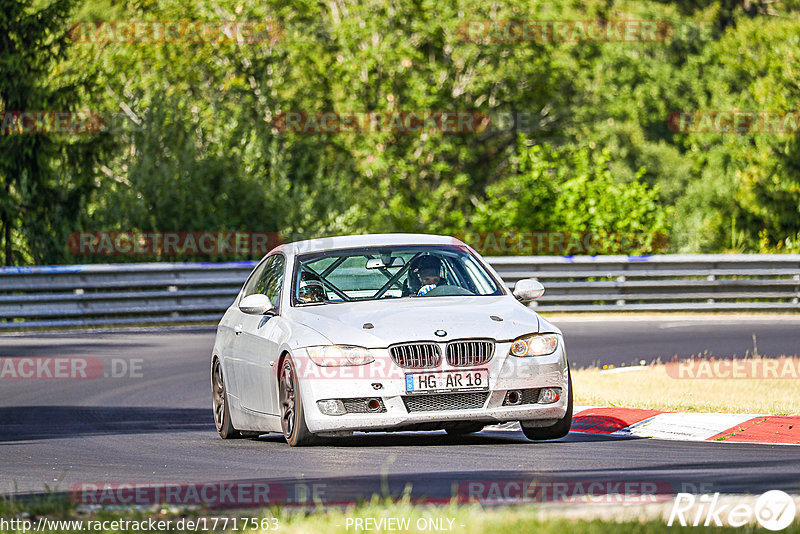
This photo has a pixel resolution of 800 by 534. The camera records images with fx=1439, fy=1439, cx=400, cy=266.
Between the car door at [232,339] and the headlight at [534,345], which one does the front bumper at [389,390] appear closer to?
the headlight at [534,345]

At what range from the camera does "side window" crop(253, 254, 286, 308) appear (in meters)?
11.1

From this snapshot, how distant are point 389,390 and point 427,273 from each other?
5.41 ft

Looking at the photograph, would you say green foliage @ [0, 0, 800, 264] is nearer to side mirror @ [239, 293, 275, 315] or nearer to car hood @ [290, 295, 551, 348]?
side mirror @ [239, 293, 275, 315]

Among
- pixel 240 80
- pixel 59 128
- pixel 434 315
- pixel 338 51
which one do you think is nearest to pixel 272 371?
Answer: pixel 434 315

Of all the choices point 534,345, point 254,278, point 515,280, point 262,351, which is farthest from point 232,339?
point 515,280

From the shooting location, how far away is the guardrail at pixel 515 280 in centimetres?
2423

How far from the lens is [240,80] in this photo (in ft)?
133

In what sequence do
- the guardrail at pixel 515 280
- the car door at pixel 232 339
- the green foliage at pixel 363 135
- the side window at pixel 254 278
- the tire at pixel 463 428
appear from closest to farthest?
the tire at pixel 463 428 → the car door at pixel 232 339 → the side window at pixel 254 278 → the guardrail at pixel 515 280 → the green foliage at pixel 363 135

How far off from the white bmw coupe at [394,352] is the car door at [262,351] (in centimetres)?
2

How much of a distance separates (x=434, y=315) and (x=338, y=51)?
1359 inches

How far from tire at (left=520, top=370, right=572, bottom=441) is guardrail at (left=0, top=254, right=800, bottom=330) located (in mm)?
15195

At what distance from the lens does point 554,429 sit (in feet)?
33.4

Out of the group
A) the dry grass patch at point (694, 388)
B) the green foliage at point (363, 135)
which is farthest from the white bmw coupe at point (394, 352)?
the green foliage at point (363, 135)

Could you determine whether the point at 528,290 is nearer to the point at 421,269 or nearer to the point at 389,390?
the point at 421,269
